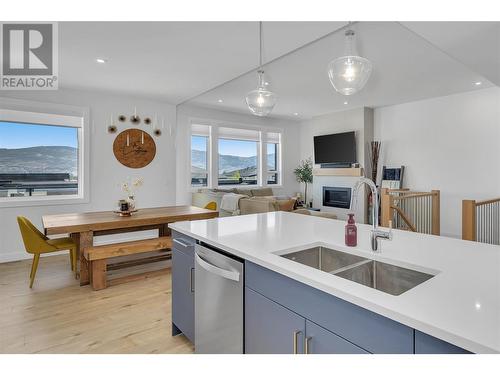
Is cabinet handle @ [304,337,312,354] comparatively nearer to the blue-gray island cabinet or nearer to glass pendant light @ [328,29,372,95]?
the blue-gray island cabinet

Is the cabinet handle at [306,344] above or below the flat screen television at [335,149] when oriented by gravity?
below

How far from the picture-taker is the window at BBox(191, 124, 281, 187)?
6222 millimetres

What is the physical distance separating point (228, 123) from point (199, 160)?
110 centimetres

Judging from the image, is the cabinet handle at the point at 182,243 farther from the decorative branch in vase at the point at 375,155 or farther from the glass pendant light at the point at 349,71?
the decorative branch in vase at the point at 375,155

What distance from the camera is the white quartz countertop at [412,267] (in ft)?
2.44

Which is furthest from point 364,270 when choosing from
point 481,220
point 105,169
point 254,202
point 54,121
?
point 54,121

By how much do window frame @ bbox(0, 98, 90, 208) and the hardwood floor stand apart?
121cm

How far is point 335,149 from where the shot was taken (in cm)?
668

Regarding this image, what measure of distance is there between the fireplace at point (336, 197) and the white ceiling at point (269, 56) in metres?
2.29

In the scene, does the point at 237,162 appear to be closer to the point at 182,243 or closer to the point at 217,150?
the point at 217,150

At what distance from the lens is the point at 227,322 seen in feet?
5.12

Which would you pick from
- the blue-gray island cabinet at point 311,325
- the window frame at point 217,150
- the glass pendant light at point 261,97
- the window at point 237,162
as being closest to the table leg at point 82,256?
the glass pendant light at point 261,97

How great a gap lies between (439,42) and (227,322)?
109 inches

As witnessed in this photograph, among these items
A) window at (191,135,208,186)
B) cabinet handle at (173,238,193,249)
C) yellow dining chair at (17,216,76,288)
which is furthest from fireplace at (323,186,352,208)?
yellow dining chair at (17,216,76,288)
